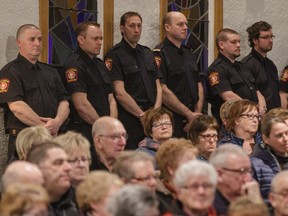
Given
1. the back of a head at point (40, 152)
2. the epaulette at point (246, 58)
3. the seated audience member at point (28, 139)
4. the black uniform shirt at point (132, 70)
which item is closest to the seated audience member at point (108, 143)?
the seated audience member at point (28, 139)

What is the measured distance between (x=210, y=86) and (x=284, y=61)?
140cm

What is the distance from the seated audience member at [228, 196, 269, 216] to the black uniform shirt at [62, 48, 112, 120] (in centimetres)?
322

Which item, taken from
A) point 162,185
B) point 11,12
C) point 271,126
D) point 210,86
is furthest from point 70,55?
point 162,185

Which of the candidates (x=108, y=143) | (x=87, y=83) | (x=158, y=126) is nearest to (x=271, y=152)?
(x=158, y=126)

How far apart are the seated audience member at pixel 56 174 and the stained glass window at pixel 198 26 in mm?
4181

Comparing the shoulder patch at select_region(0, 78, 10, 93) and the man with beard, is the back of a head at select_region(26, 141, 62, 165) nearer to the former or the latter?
the shoulder patch at select_region(0, 78, 10, 93)

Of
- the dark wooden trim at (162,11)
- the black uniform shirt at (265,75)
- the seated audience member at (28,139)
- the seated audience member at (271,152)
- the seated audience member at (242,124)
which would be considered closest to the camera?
the seated audience member at (28,139)

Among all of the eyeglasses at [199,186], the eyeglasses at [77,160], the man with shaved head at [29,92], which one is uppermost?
the man with shaved head at [29,92]

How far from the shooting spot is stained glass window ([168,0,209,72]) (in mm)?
9734

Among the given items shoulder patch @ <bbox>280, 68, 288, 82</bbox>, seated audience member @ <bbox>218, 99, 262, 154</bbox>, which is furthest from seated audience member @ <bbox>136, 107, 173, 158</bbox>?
shoulder patch @ <bbox>280, 68, 288, 82</bbox>

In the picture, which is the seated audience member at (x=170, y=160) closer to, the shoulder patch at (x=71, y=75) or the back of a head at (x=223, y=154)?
the back of a head at (x=223, y=154)

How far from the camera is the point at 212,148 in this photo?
298 inches

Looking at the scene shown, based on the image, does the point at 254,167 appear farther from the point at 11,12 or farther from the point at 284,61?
the point at 284,61

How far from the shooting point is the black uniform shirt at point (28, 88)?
25.2 feet
